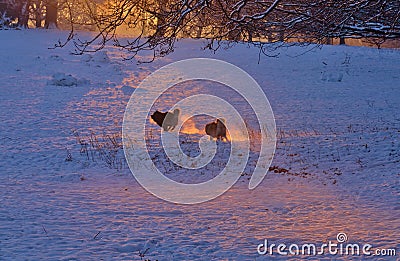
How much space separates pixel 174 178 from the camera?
31.0 feet

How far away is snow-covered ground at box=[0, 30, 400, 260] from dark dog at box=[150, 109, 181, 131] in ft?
1.00

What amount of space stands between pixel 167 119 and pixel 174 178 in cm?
505

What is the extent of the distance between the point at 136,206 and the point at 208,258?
2279mm

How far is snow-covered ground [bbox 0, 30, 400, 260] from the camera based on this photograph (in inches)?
240

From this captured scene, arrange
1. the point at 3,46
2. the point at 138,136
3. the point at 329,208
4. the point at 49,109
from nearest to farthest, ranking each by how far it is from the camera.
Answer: the point at 329,208
the point at 138,136
the point at 49,109
the point at 3,46

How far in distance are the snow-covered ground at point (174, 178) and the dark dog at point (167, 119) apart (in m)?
0.31

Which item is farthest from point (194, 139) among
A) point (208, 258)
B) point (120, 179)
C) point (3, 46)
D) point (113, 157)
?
point (3, 46)

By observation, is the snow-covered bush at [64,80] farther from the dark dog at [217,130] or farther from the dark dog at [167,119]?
the dark dog at [217,130]

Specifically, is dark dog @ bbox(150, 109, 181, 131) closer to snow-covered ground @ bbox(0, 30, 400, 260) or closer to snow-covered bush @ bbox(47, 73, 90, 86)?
snow-covered ground @ bbox(0, 30, 400, 260)

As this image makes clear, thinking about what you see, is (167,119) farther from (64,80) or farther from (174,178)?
(64,80)

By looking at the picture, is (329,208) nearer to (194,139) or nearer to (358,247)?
(358,247)

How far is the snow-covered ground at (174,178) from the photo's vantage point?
240 inches

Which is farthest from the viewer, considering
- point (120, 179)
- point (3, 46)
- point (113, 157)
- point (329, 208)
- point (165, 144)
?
point (3, 46)

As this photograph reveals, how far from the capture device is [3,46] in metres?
30.6
